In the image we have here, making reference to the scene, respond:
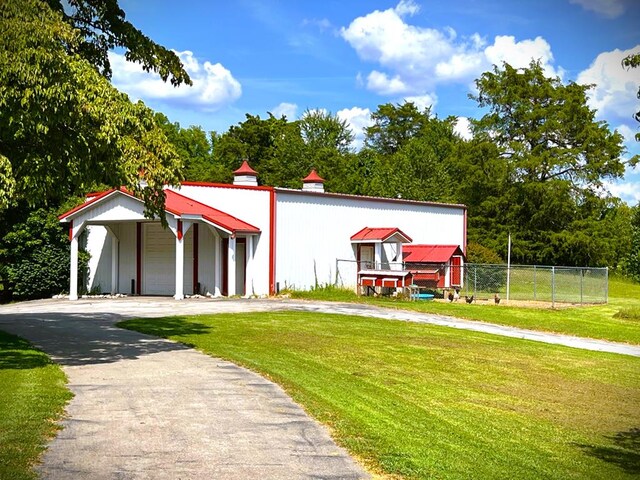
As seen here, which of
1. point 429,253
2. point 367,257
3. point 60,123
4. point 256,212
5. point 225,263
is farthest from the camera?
point 429,253

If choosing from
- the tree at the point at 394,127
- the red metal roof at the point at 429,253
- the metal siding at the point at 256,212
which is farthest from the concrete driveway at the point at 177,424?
the tree at the point at 394,127

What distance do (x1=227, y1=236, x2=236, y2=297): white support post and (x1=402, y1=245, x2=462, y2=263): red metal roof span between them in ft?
30.9

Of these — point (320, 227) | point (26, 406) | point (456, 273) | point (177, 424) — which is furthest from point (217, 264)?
point (177, 424)

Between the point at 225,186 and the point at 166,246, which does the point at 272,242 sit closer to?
the point at 225,186

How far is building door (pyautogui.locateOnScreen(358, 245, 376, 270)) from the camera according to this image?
117ft

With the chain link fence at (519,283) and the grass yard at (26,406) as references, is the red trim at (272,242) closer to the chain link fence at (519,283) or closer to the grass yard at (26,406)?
the chain link fence at (519,283)

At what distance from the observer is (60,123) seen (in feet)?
42.3

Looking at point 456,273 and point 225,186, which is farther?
point 456,273

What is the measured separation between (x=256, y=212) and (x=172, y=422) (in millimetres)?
23579

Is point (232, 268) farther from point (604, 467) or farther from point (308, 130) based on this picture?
point (308, 130)

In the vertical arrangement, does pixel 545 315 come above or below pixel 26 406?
below

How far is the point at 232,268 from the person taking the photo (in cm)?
3134

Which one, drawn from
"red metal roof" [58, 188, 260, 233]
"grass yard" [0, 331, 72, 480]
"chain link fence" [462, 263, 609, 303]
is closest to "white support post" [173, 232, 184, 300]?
"red metal roof" [58, 188, 260, 233]

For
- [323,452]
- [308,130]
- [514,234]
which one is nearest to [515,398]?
[323,452]
